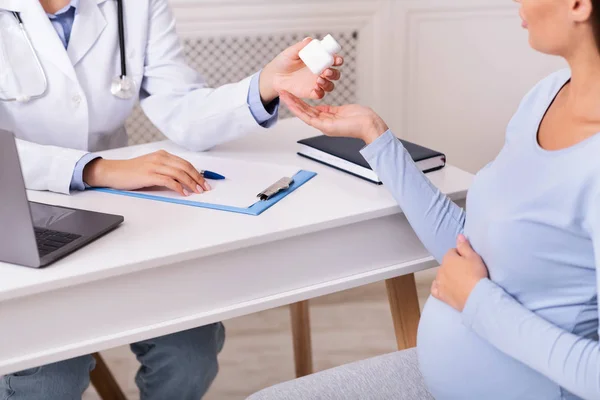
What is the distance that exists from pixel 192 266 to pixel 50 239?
0.64 feet

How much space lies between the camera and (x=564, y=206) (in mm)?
812

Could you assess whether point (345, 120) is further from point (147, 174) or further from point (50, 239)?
point (50, 239)

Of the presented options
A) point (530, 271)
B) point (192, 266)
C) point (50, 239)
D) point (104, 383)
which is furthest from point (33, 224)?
point (104, 383)

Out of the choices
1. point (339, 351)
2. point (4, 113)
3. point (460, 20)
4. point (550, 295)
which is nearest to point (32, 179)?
point (4, 113)

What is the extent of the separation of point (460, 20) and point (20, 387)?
1879 mm

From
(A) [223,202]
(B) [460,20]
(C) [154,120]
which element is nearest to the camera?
(A) [223,202]

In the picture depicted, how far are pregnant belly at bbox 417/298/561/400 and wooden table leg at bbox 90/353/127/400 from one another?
990mm

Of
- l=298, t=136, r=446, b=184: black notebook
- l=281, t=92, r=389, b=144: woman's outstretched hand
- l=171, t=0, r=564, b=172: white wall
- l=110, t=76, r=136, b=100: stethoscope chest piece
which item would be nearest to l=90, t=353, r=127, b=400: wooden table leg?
l=110, t=76, r=136, b=100: stethoscope chest piece

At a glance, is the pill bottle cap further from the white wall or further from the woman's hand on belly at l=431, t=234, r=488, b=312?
the white wall

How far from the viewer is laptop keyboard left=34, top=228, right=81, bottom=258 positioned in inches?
38.0

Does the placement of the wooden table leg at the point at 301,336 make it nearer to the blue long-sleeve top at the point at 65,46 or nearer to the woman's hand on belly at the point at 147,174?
the blue long-sleeve top at the point at 65,46

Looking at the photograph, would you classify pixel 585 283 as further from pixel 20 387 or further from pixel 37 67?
pixel 37 67

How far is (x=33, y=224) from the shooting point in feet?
3.22

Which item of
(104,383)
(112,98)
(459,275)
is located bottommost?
(104,383)
